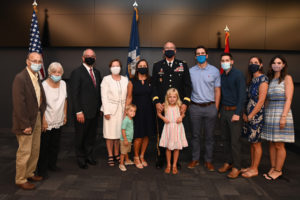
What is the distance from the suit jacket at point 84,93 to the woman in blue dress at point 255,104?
2.08 meters

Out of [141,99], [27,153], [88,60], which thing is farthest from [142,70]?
[27,153]

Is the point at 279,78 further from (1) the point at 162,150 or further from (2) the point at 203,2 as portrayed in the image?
(2) the point at 203,2

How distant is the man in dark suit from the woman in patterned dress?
2334mm

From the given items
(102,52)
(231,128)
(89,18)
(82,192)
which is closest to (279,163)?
(231,128)

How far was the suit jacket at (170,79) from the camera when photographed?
291 cm

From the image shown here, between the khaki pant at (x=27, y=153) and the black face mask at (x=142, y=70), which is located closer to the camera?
the khaki pant at (x=27, y=153)

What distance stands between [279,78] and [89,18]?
14.0 ft

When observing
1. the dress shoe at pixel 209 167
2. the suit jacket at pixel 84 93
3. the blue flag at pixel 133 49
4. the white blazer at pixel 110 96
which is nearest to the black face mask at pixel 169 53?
the white blazer at pixel 110 96

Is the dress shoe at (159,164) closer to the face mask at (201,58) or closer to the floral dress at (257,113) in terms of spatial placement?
the floral dress at (257,113)

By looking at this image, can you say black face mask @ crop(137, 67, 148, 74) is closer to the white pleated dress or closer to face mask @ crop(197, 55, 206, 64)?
the white pleated dress

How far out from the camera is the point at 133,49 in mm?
4465

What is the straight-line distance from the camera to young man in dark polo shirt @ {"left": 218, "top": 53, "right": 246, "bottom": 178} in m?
2.62

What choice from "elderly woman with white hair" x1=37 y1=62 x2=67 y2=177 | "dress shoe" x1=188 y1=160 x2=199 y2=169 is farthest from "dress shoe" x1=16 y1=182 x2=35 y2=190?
"dress shoe" x1=188 y1=160 x2=199 y2=169

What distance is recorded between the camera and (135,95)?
9.64ft
